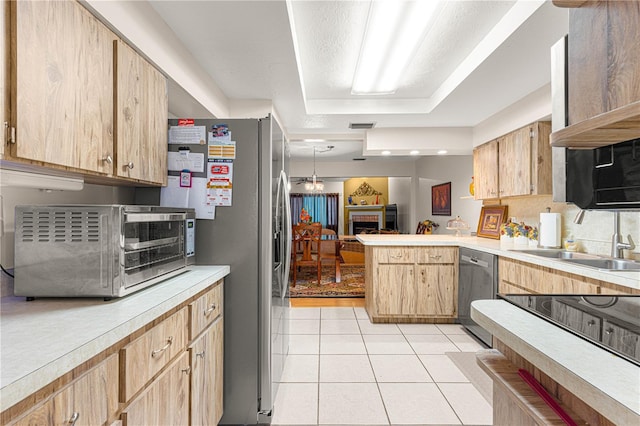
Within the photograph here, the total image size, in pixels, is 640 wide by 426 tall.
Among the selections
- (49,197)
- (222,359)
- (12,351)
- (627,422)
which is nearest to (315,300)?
(222,359)

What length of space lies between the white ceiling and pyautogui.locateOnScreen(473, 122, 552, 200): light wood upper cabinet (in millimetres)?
356

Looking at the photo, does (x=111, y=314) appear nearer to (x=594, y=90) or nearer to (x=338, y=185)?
(x=594, y=90)

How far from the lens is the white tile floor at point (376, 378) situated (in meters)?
2.01

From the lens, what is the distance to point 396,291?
3.59 m

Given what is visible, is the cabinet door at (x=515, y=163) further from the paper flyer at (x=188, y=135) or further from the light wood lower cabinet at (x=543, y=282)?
the paper flyer at (x=188, y=135)

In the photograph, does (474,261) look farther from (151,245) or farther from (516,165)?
(151,245)

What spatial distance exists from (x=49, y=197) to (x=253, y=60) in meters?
1.55

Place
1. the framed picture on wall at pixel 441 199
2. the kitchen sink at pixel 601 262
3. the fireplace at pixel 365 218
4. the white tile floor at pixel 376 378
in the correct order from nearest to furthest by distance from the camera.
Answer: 1. the white tile floor at pixel 376 378
2. the kitchen sink at pixel 601 262
3. the framed picture on wall at pixel 441 199
4. the fireplace at pixel 365 218

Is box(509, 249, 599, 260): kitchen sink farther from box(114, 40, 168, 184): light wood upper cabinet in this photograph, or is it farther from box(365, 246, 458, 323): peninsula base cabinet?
box(114, 40, 168, 184): light wood upper cabinet

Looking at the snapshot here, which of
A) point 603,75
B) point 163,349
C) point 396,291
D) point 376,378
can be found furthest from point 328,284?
point 603,75

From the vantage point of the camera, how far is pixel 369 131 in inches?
173

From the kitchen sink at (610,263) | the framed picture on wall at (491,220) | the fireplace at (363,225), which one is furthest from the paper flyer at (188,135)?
the fireplace at (363,225)

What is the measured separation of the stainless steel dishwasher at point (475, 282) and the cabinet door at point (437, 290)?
79 millimetres

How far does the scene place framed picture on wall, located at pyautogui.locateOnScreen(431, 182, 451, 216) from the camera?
19.1 ft
